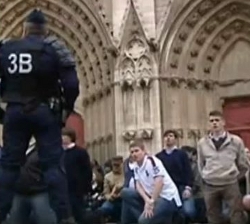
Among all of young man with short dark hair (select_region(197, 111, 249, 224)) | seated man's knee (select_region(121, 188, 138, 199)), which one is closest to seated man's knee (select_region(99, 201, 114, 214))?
seated man's knee (select_region(121, 188, 138, 199))

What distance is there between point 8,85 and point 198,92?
9.92 meters

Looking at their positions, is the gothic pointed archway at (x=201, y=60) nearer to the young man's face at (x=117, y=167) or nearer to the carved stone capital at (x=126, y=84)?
the carved stone capital at (x=126, y=84)

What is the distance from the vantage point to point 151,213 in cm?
812

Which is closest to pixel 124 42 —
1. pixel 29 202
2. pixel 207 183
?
pixel 207 183

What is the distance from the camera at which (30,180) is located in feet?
21.5

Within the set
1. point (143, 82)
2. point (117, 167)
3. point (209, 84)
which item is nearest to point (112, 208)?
point (117, 167)

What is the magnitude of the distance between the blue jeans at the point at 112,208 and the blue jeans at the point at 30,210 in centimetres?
402

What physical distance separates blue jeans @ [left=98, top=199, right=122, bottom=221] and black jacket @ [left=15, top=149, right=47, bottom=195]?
13.6 ft

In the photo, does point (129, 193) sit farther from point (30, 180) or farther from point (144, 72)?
point (144, 72)

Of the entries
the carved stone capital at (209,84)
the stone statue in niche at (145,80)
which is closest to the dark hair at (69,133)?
the stone statue in niche at (145,80)

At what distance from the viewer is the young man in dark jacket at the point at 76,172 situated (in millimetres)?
8055

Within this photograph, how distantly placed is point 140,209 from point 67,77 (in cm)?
310

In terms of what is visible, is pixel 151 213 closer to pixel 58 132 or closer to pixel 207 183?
pixel 207 183

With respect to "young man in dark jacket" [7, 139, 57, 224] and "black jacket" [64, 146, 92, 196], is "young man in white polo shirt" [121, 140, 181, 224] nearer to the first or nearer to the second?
"black jacket" [64, 146, 92, 196]
